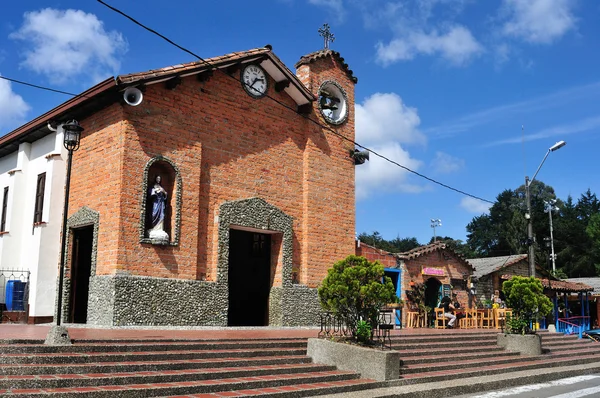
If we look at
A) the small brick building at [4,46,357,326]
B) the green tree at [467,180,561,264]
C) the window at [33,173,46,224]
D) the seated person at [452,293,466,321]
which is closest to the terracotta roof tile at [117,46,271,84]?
the small brick building at [4,46,357,326]

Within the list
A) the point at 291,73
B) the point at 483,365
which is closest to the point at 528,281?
the point at 483,365

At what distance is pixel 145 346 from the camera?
353 inches

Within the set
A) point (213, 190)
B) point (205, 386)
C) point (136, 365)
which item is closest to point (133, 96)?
point (213, 190)

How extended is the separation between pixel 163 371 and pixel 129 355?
61 cm

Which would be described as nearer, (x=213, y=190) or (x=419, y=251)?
(x=213, y=190)

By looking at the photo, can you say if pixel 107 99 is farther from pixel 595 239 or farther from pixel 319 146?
pixel 595 239

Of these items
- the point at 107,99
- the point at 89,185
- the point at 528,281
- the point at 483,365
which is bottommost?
the point at 483,365

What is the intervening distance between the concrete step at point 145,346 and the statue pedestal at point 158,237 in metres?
4.23

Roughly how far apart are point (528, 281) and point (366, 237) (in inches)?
2563

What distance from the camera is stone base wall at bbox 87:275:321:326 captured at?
12.6m

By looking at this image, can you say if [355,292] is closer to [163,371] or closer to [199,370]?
[199,370]

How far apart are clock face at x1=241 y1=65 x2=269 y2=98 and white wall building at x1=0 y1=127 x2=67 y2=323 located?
522cm

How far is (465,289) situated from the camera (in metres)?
23.8

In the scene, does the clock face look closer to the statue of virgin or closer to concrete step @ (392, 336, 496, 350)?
the statue of virgin
